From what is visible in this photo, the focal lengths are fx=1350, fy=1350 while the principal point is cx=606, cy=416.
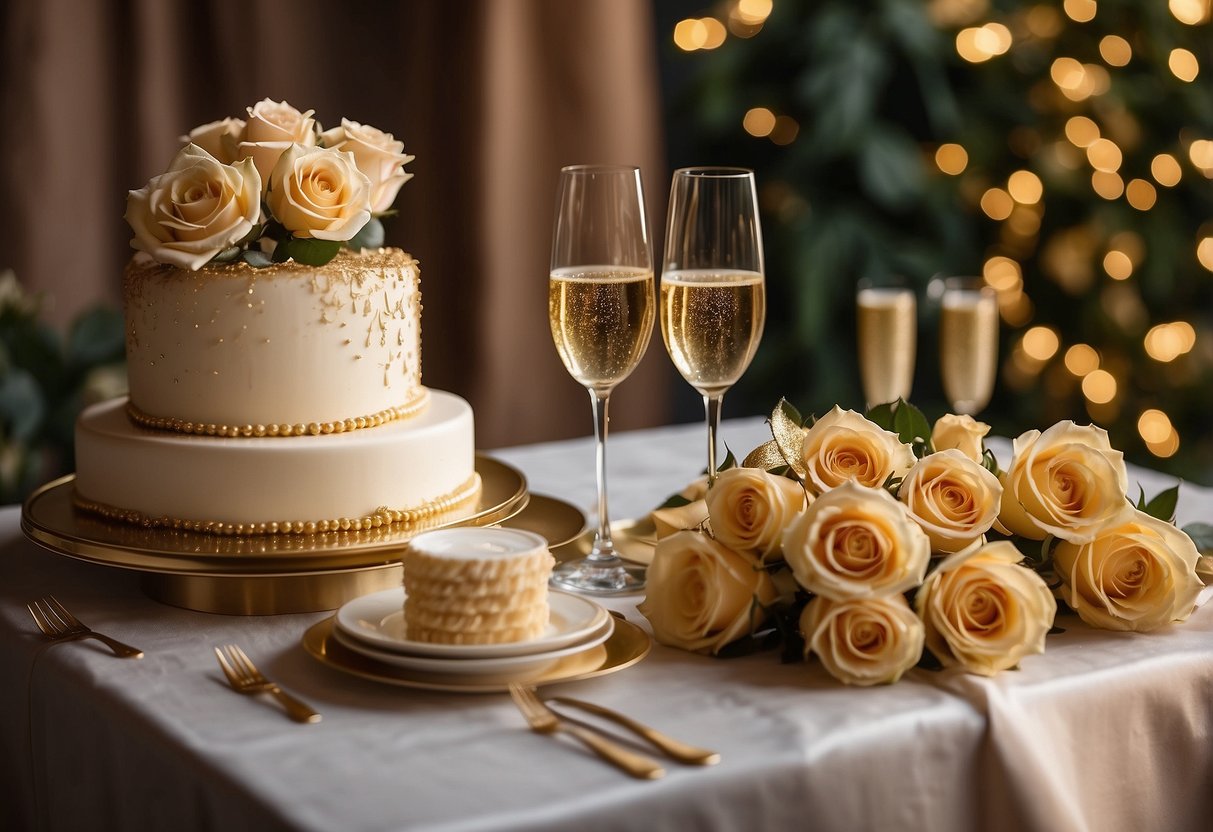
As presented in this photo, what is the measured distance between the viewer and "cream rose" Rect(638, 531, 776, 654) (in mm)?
1071

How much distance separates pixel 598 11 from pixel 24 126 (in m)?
1.37

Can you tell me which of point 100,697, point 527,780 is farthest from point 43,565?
point 527,780

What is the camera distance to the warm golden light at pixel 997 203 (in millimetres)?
3617

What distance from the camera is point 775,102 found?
3424 millimetres

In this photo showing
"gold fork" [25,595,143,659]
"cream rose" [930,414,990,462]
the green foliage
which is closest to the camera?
"gold fork" [25,595,143,659]

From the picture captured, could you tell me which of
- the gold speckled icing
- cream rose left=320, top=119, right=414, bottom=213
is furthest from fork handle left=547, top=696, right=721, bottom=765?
cream rose left=320, top=119, right=414, bottom=213

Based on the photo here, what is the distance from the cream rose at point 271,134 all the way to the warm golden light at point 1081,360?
2840 millimetres

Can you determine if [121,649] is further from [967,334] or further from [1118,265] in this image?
[1118,265]

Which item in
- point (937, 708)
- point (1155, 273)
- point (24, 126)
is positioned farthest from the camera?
point (1155, 273)

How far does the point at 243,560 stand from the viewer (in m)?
1.17

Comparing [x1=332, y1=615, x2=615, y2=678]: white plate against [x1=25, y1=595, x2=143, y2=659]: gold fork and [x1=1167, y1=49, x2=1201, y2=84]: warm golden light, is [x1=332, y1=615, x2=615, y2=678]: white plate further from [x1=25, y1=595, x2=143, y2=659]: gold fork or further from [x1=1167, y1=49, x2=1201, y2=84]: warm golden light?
[x1=1167, y1=49, x2=1201, y2=84]: warm golden light

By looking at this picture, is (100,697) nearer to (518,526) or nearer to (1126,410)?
(518,526)

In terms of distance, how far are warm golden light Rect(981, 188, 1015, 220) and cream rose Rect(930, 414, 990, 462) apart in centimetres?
256

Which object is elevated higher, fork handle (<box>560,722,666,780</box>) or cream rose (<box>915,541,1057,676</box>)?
cream rose (<box>915,541,1057,676</box>)
